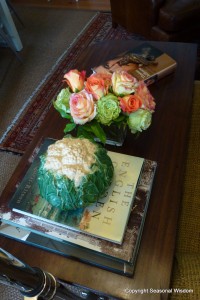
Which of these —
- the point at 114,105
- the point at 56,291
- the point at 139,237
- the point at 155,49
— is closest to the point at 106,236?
the point at 139,237

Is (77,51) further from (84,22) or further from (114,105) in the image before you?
(114,105)

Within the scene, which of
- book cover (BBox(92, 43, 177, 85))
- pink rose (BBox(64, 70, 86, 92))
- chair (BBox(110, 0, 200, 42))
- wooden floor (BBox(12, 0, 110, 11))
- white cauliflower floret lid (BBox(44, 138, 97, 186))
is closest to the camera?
white cauliflower floret lid (BBox(44, 138, 97, 186))

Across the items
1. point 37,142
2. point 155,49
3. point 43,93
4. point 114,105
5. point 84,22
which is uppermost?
point 114,105

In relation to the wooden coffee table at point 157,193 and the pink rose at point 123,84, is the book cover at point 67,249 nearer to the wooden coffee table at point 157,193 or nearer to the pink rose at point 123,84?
the wooden coffee table at point 157,193

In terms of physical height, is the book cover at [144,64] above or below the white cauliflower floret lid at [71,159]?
below

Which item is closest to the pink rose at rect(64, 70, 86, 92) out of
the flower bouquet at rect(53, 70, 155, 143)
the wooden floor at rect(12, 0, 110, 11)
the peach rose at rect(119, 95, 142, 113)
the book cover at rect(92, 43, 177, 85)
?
the flower bouquet at rect(53, 70, 155, 143)

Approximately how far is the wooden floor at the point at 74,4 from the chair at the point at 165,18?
81 centimetres

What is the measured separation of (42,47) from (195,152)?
Answer: 190cm

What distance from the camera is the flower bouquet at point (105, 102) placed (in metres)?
0.68

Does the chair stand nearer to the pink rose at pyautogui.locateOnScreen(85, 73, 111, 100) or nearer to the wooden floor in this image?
the wooden floor

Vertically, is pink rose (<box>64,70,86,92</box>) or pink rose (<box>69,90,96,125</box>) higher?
pink rose (<box>64,70,86,92</box>)

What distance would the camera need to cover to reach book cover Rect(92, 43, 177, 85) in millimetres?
1084

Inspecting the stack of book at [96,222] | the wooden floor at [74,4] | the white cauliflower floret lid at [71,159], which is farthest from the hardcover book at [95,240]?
the wooden floor at [74,4]

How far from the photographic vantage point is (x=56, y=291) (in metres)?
0.49
